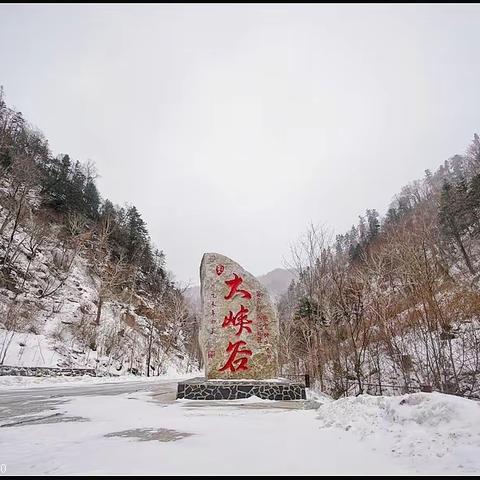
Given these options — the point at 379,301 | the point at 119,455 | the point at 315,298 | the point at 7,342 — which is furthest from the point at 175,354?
the point at 119,455

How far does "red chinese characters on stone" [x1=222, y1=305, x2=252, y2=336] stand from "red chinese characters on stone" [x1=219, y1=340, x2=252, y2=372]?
1.13ft

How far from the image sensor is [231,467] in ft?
8.57

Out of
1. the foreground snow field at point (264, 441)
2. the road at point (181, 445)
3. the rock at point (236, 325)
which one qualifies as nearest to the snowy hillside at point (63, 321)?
the rock at point (236, 325)

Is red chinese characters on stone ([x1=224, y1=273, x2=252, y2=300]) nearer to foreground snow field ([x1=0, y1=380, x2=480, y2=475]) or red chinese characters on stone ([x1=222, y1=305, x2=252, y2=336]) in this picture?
red chinese characters on stone ([x1=222, y1=305, x2=252, y2=336])

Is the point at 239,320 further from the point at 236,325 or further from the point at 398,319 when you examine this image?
the point at 398,319

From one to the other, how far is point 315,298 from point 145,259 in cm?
3043

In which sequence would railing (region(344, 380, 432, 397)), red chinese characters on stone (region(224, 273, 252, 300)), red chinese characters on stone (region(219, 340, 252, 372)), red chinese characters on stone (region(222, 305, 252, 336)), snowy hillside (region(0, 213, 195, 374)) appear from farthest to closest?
snowy hillside (region(0, 213, 195, 374)), red chinese characters on stone (region(224, 273, 252, 300)), railing (region(344, 380, 432, 397)), red chinese characters on stone (region(222, 305, 252, 336)), red chinese characters on stone (region(219, 340, 252, 372))

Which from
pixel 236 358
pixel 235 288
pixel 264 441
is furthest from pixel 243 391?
pixel 264 441

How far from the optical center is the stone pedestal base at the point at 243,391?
7.70 m

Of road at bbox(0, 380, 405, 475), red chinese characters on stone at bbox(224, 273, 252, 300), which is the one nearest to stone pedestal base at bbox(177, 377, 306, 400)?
→ road at bbox(0, 380, 405, 475)

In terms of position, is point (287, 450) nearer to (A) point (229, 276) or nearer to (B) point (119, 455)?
(B) point (119, 455)

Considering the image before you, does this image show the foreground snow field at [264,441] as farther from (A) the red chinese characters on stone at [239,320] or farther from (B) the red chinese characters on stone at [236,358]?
(A) the red chinese characters on stone at [239,320]

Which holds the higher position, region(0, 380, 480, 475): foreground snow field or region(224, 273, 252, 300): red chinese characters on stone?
region(224, 273, 252, 300): red chinese characters on stone

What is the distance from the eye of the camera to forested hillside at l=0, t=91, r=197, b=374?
781 inches
